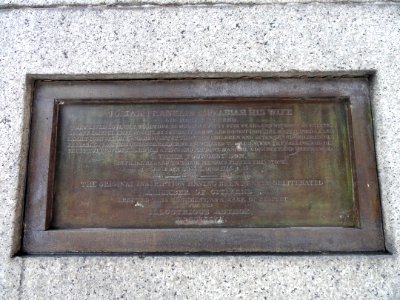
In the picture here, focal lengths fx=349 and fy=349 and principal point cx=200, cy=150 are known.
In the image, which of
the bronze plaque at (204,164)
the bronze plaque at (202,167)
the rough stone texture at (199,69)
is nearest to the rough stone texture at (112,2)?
the rough stone texture at (199,69)

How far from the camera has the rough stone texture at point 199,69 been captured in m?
2.03

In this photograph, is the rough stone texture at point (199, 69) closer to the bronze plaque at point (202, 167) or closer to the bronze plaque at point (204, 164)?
the bronze plaque at point (202, 167)

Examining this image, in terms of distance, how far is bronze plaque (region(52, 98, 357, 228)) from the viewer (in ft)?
7.11

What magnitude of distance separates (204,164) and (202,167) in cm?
2

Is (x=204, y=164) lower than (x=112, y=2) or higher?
lower

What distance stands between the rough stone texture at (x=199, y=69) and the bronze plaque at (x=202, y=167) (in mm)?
85

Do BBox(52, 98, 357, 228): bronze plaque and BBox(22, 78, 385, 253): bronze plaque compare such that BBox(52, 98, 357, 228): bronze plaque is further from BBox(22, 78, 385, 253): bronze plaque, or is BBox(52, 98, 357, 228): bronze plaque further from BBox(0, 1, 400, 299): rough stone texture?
BBox(0, 1, 400, 299): rough stone texture

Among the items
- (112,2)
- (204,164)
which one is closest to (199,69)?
(204,164)

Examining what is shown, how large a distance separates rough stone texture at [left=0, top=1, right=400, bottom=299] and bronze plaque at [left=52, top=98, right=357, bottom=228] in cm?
23

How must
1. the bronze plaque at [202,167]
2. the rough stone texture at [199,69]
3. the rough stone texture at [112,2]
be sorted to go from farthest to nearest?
the rough stone texture at [112,2], the bronze plaque at [202,167], the rough stone texture at [199,69]

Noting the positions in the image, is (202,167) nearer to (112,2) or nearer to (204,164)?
(204,164)

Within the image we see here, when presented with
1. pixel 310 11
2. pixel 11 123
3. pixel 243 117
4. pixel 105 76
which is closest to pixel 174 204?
pixel 243 117

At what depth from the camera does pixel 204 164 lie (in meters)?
2.23

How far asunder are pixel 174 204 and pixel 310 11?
1588mm
